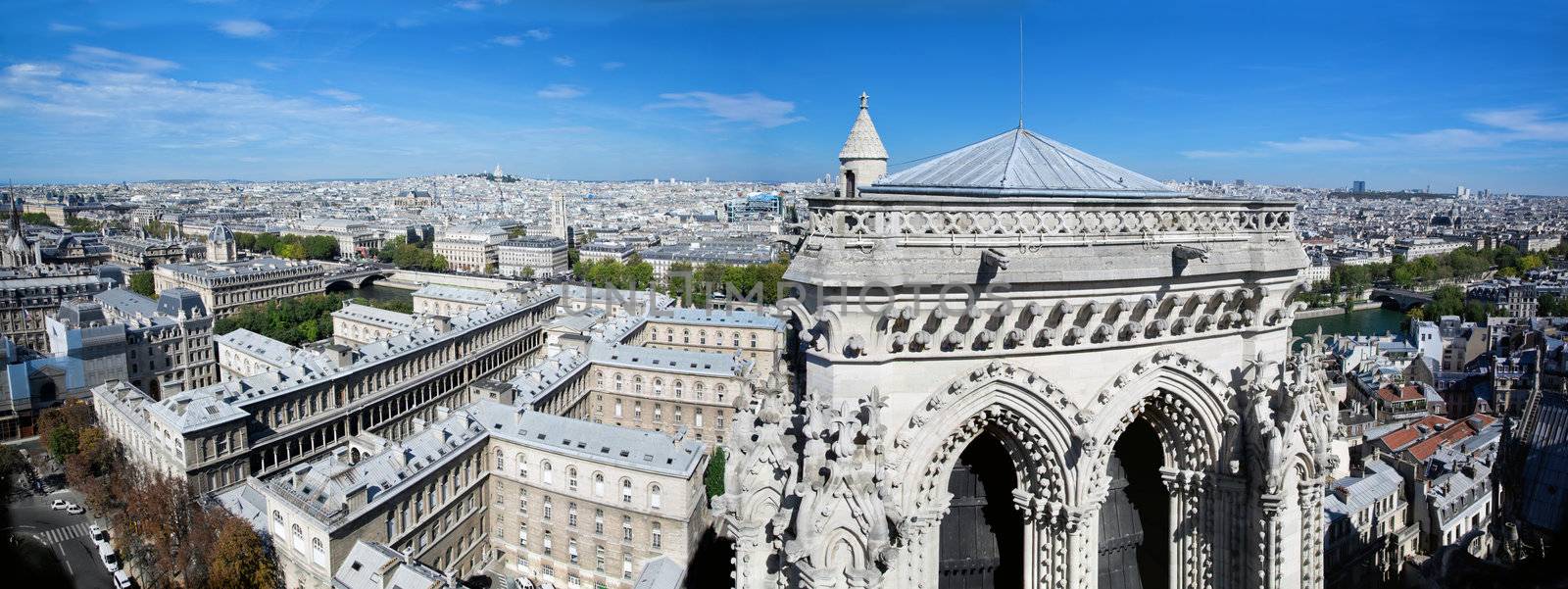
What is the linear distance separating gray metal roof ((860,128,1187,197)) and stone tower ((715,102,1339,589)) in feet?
0.09

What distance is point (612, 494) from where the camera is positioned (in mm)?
22891

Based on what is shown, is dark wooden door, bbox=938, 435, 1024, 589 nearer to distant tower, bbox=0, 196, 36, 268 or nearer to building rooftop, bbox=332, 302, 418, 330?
building rooftop, bbox=332, 302, 418, 330

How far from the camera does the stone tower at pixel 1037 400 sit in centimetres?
454

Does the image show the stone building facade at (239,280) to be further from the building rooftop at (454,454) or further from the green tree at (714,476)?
the green tree at (714,476)

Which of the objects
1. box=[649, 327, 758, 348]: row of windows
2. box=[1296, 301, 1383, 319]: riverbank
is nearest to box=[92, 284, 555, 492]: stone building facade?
box=[649, 327, 758, 348]: row of windows

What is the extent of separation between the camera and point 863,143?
1875cm

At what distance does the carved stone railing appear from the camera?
180 inches

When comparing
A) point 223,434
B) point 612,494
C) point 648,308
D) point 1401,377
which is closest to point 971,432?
point 612,494

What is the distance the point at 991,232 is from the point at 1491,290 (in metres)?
84.3

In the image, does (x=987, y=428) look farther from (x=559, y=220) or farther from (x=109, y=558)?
(x=559, y=220)

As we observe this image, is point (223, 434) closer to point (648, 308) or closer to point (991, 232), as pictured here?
point (648, 308)

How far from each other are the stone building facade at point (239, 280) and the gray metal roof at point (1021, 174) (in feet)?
226

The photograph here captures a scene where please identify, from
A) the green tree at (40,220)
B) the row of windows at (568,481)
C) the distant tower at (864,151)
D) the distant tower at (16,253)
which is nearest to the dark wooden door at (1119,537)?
the distant tower at (864,151)

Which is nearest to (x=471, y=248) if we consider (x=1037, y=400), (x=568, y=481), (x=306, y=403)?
(x=306, y=403)
